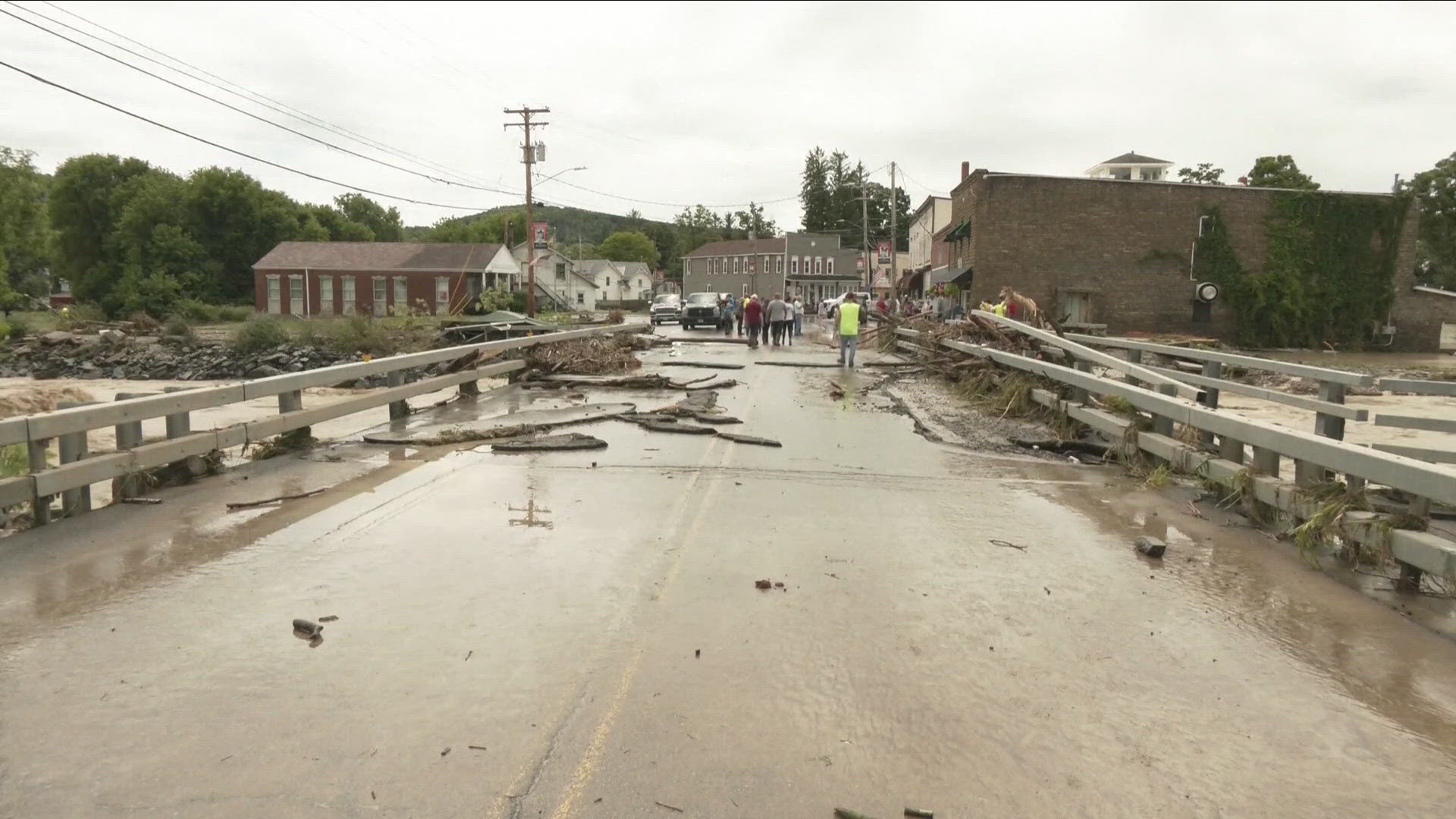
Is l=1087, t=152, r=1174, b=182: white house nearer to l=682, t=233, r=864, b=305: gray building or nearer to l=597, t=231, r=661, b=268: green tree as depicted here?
l=682, t=233, r=864, b=305: gray building

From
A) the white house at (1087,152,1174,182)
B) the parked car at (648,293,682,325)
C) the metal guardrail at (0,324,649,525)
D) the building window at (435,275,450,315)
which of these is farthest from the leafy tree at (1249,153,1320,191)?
the metal guardrail at (0,324,649,525)

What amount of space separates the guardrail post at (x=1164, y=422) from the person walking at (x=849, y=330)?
12628 mm

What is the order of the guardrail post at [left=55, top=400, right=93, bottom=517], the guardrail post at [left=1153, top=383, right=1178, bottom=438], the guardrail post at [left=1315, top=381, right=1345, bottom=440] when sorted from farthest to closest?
the guardrail post at [left=1153, top=383, right=1178, bottom=438], the guardrail post at [left=1315, top=381, right=1345, bottom=440], the guardrail post at [left=55, top=400, right=93, bottom=517]

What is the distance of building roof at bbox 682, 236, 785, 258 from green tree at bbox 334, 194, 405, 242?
122 feet

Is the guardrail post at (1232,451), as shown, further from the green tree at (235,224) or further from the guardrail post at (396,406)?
the green tree at (235,224)

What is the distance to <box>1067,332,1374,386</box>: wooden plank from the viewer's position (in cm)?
761

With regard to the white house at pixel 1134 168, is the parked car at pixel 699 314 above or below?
below

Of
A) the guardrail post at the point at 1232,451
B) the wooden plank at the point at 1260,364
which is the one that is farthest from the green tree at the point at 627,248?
the guardrail post at the point at 1232,451

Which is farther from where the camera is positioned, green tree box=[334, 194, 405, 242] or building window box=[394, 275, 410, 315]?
green tree box=[334, 194, 405, 242]

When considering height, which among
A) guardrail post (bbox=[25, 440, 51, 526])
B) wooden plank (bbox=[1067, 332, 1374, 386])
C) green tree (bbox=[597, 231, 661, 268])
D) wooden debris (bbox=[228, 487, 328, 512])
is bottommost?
wooden debris (bbox=[228, 487, 328, 512])

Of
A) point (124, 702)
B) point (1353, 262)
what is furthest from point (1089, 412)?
point (1353, 262)

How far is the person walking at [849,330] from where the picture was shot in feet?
72.1

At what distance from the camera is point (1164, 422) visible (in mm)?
9375

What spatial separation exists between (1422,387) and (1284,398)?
108 cm
